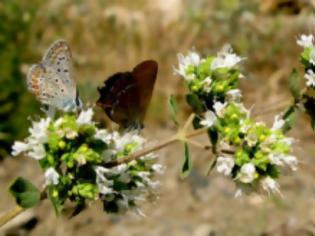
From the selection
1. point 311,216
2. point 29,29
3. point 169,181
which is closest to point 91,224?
point 169,181

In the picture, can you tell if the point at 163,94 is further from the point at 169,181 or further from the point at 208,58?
the point at 208,58

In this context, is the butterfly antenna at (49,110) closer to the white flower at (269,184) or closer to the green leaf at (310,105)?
the white flower at (269,184)

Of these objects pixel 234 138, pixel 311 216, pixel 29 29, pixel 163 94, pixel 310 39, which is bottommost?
pixel 234 138

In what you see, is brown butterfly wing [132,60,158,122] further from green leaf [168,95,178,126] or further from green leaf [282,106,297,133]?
green leaf [282,106,297,133]

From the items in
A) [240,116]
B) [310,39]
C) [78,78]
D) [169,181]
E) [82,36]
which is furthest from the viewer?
[82,36]

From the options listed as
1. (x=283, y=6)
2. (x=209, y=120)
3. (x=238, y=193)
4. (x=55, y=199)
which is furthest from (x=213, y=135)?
(x=283, y=6)

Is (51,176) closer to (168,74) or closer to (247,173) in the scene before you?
(247,173)
